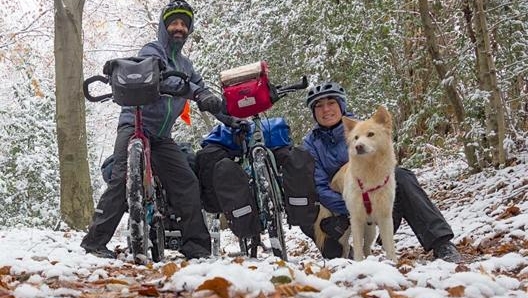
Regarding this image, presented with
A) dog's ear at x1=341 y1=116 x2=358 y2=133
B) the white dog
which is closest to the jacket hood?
dog's ear at x1=341 y1=116 x2=358 y2=133

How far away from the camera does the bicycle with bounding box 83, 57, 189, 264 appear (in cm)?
403

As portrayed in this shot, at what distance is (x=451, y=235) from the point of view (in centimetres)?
424

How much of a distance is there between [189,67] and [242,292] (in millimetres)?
3138

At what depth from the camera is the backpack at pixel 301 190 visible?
4.39 meters

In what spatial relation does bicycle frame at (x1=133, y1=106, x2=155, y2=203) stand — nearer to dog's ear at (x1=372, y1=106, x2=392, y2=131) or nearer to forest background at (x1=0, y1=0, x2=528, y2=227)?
dog's ear at (x1=372, y1=106, x2=392, y2=131)

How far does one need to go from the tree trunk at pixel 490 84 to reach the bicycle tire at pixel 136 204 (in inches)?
172

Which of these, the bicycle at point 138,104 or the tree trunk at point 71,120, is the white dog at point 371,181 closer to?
the bicycle at point 138,104

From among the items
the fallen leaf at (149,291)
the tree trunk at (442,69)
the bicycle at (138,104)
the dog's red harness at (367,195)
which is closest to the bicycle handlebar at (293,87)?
the bicycle at (138,104)

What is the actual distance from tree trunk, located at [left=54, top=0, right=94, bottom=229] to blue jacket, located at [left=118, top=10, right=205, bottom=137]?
4289 millimetres

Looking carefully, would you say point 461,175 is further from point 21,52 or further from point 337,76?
point 21,52

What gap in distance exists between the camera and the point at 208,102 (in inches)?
171

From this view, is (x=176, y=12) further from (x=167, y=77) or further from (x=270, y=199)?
(x=270, y=199)

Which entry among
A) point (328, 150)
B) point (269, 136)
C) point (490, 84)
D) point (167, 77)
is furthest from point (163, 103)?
point (490, 84)

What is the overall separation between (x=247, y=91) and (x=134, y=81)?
846 mm
